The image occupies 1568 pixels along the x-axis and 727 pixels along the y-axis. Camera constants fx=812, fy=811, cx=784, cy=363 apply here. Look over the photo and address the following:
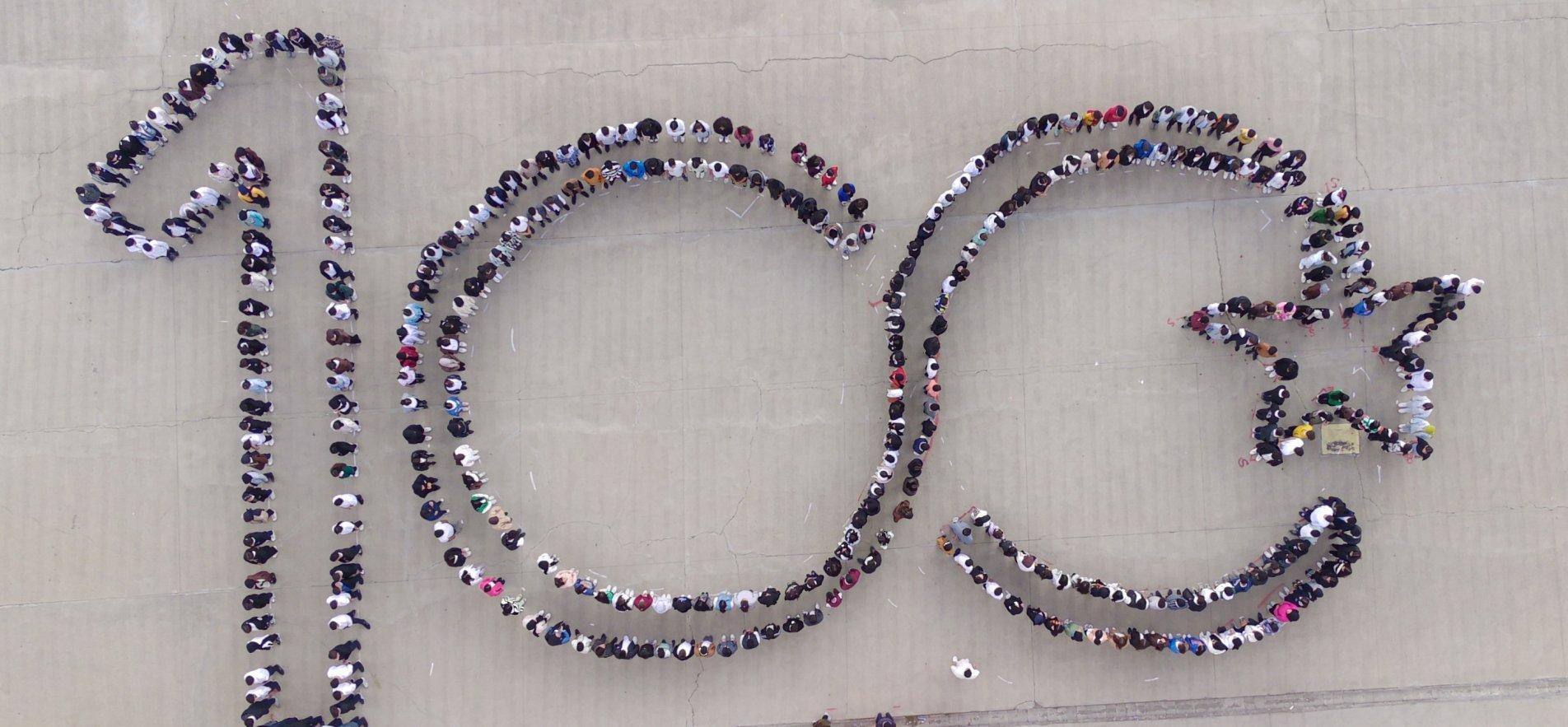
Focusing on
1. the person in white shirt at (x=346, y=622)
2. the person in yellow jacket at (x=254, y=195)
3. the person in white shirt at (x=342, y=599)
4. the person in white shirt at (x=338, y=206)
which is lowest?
the person in white shirt at (x=346, y=622)

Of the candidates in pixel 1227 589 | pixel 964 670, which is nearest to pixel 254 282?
pixel 964 670

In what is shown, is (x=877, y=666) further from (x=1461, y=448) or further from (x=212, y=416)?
(x=212, y=416)

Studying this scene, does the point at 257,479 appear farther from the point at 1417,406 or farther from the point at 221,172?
the point at 1417,406

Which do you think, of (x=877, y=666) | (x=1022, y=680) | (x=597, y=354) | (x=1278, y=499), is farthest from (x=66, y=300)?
(x=1278, y=499)

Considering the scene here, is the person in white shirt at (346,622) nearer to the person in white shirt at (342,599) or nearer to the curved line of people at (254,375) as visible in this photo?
the curved line of people at (254,375)

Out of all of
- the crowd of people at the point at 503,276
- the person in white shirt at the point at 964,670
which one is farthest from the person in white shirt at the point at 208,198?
the person in white shirt at the point at 964,670

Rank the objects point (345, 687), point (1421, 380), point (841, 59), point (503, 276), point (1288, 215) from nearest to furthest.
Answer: point (345, 687), point (1421, 380), point (1288, 215), point (503, 276), point (841, 59)

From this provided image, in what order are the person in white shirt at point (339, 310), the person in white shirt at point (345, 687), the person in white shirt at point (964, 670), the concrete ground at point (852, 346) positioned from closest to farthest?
1. the person in white shirt at point (339, 310)
2. the person in white shirt at point (345, 687)
3. the person in white shirt at point (964, 670)
4. the concrete ground at point (852, 346)
